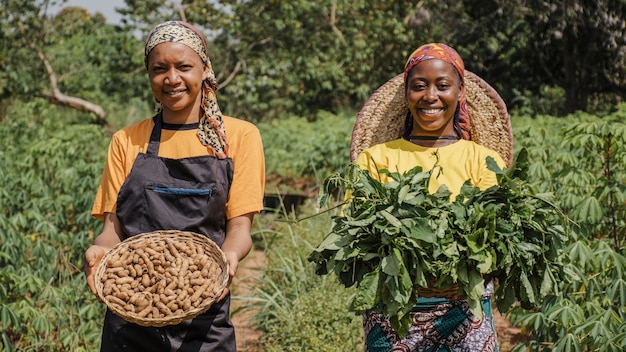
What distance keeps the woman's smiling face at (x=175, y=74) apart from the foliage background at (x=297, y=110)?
1.37m

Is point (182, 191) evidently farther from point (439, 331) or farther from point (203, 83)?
point (439, 331)

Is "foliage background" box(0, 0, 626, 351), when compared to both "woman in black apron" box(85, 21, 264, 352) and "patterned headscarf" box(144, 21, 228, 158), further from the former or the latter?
Answer: "patterned headscarf" box(144, 21, 228, 158)

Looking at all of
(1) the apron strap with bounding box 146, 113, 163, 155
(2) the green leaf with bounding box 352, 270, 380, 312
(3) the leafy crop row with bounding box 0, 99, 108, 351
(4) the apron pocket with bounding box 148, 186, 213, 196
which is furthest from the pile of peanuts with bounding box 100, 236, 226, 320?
(3) the leafy crop row with bounding box 0, 99, 108, 351

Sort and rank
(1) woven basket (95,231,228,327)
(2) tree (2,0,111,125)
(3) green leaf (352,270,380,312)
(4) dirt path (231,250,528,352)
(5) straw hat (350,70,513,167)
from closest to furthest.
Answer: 1. (3) green leaf (352,270,380,312)
2. (1) woven basket (95,231,228,327)
3. (5) straw hat (350,70,513,167)
4. (4) dirt path (231,250,528,352)
5. (2) tree (2,0,111,125)

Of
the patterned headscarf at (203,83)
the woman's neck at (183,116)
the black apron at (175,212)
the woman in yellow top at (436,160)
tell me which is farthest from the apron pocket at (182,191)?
the woman in yellow top at (436,160)

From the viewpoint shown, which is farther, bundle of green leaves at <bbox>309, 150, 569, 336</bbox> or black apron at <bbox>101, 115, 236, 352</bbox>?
black apron at <bbox>101, 115, 236, 352</bbox>

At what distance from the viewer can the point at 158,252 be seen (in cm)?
202

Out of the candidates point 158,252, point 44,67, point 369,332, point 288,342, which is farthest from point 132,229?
point 44,67

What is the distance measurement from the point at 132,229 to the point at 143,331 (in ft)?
0.95

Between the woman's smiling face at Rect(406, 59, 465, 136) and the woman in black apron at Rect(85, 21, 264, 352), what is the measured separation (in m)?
0.52

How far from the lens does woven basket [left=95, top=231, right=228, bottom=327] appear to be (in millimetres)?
1943

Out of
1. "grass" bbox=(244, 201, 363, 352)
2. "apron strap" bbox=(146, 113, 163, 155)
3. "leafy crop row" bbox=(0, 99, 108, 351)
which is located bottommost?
"grass" bbox=(244, 201, 363, 352)

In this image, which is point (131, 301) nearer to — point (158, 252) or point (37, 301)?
point (158, 252)

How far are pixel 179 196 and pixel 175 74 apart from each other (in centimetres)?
34
